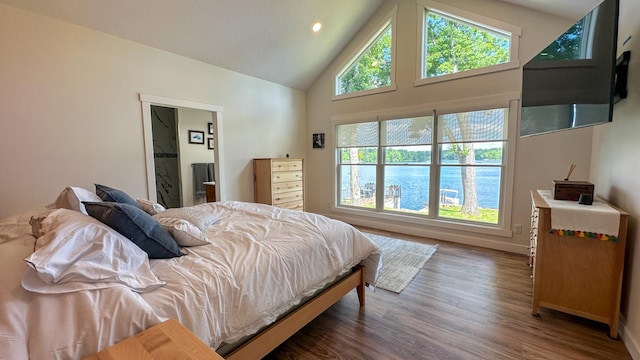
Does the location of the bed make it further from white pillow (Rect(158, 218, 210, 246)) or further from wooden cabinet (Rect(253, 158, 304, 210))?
wooden cabinet (Rect(253, 158, 304, 210))

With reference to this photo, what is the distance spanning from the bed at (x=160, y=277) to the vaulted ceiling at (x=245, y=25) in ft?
6.41

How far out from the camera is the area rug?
2.57 m

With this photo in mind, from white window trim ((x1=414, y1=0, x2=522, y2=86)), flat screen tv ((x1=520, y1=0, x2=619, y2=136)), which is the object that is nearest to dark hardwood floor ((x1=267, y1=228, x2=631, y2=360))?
flat screen tv ((x1=520, y1=0, x2=619, y2=136))

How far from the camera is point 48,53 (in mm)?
2412

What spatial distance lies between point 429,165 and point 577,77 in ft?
6.99

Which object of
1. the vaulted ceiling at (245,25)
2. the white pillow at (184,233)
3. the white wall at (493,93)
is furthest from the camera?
the white wall at (493,93)

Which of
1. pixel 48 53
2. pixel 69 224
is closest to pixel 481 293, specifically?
pixel 69 224

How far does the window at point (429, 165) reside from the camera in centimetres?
350

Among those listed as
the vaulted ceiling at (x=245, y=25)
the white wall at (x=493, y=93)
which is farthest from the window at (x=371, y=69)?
the vaulted ceiling at (x=245, y=25)

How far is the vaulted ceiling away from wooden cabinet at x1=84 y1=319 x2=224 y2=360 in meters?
3.08

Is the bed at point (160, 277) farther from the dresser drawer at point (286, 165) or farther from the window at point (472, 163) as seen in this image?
the window at point (472, 163)

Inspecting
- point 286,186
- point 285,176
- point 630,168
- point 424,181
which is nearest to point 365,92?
point 424,181

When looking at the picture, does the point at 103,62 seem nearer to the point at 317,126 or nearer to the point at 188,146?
the point at 188,146

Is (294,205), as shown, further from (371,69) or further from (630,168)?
(630,168)
